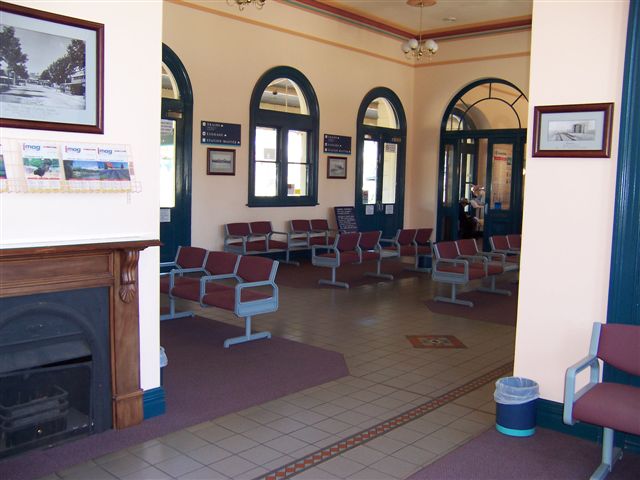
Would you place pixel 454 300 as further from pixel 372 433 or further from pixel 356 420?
pixel 372 433

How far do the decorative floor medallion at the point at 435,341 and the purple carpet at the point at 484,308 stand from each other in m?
1.03

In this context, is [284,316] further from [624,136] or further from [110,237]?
[624,136]

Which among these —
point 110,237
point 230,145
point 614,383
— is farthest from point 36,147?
A: point 230,145

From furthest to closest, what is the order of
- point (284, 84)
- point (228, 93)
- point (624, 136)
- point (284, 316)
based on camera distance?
point (284, 84) < point (228, 93) < point (284, 316) < point (624, 136)

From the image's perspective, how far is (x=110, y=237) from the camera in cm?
368

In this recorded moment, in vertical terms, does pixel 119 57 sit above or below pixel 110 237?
above

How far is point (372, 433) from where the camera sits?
3.79 meters

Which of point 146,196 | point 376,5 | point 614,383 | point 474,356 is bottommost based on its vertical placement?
point 474,356

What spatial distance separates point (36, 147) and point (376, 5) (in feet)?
30.0

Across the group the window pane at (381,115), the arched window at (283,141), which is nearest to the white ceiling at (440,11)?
the window pane at (381,115)

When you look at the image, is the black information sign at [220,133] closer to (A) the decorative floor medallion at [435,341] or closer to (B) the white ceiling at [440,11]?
(B) the white ceiling at [440,11]

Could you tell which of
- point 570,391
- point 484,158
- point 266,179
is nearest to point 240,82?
point 266,179

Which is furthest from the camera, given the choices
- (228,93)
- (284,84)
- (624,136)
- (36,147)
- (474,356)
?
(284,84)

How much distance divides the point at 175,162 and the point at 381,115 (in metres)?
5.32
